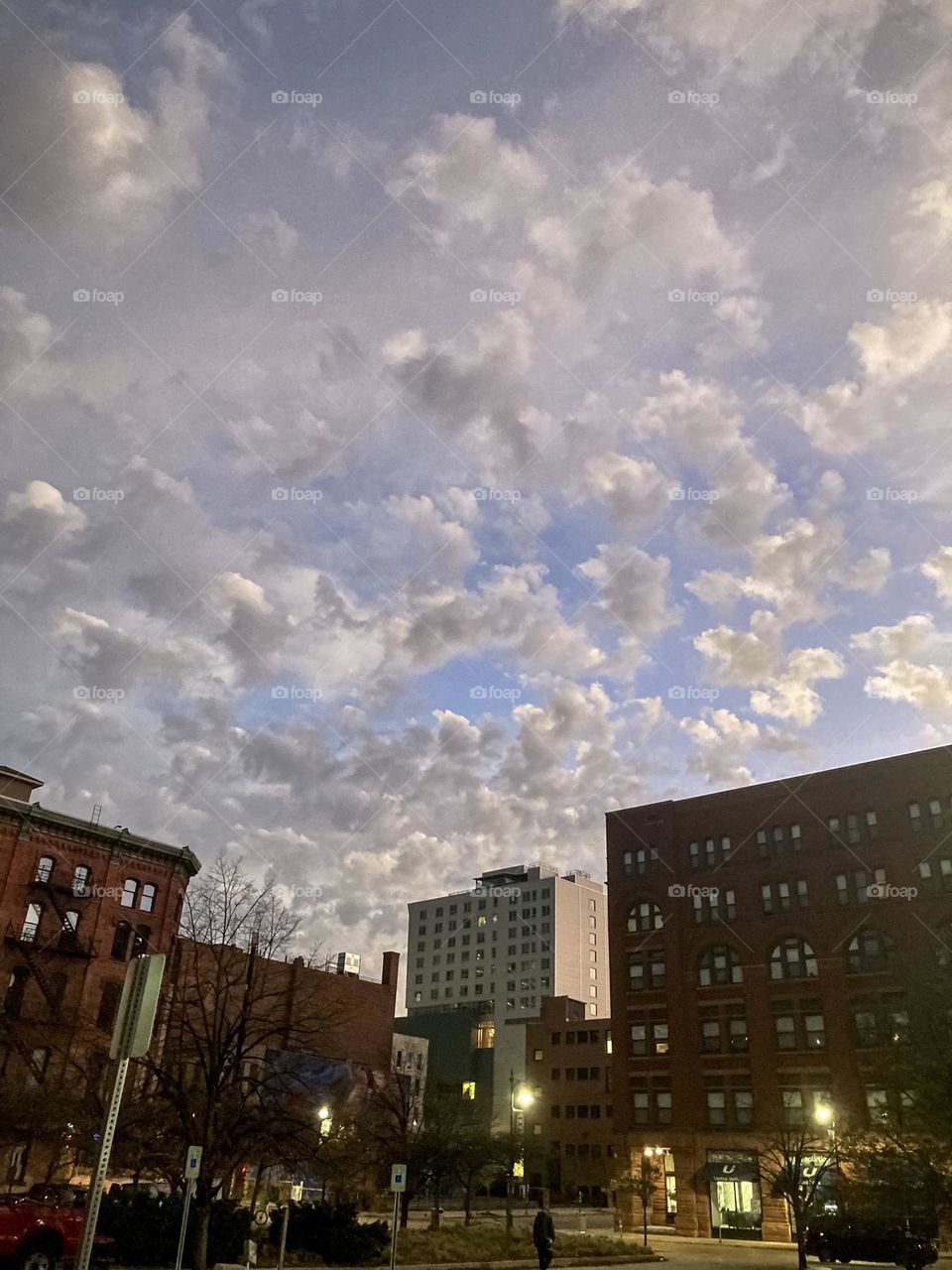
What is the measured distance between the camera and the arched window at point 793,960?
5744 centimetres

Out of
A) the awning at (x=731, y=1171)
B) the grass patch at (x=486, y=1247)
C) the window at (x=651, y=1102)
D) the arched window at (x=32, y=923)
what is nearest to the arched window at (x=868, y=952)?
the awning at (x=731, y=1171)

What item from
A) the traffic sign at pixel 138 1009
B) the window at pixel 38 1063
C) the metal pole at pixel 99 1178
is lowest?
the metal pole at pixel 99 1178

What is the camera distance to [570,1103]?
93.0 metres

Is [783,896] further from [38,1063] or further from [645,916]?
[38,1063]

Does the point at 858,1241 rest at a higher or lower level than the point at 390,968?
lower

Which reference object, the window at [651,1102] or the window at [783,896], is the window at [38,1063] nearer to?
the window at [651,1102]

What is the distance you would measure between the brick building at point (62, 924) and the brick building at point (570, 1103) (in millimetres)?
47492

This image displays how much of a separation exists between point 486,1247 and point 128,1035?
3068 cm

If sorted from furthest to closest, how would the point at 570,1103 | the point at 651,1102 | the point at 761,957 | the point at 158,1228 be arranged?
1. the point at 570,1103
2. the point at 651,1102
3. the point at 761,957
4. the point at 158,1228

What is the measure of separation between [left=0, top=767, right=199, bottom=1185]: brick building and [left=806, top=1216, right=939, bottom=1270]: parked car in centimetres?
3173

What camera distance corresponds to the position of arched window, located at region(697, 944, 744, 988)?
2379 inches

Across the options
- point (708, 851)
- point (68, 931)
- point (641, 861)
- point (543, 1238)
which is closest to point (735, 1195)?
point (708, 851)

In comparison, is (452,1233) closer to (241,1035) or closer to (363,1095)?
(241,1035)

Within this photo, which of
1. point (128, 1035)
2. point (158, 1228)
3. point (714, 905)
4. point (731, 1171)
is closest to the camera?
point (128, 1035)
